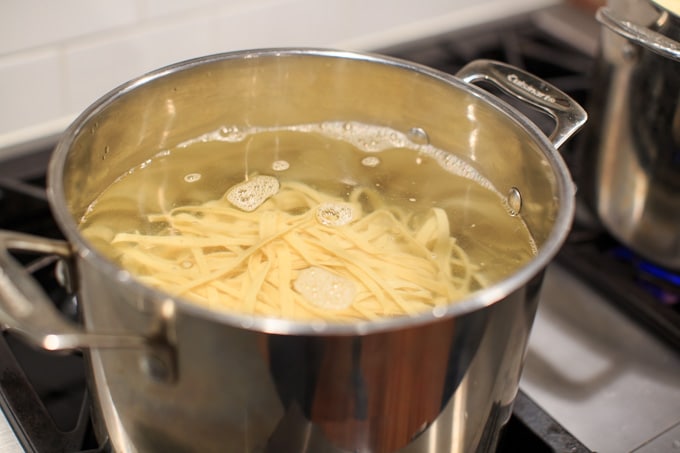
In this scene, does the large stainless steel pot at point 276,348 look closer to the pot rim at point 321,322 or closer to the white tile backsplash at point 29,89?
the pot rim at point 321,322

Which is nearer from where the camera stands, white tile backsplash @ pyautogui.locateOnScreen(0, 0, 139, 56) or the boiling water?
the boiling water

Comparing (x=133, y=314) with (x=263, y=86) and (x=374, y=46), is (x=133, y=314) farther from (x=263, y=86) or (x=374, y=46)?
(x=374, y=46)

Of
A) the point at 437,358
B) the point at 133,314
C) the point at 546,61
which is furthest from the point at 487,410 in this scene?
the point at 546,61

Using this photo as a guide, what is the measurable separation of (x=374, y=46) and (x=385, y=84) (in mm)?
443

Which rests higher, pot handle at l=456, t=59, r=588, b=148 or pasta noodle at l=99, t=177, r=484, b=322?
pot handle at l=456, t=59, r=588, b=148

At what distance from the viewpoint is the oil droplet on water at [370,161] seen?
742 mm

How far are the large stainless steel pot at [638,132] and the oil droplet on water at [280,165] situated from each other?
0.32 meters

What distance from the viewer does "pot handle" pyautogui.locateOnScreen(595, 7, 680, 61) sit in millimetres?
658

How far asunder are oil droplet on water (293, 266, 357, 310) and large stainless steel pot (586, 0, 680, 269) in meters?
0.34

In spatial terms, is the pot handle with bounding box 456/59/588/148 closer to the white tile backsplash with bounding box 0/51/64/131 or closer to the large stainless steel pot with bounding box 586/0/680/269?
the large stainless steel pot with bounding box 586/0/680/269

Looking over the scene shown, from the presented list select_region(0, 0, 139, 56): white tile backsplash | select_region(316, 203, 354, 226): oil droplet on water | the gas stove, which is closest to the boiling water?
select_region(316, 203, 354, 226): oil droplet on water

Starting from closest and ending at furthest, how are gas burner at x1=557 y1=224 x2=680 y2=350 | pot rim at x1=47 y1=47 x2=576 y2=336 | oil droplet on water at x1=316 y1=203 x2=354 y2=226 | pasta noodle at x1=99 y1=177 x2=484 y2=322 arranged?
pot rim at x1=47 y1=47 x2=576 y2=336 → pasta noodle at x1=99 y1=177 x2=484 y2=322 → oil droplet on water at x1=316 y1=203 x2=354 y2=226 → gas burner at x1=557 y1=224 x2=680 y2=350

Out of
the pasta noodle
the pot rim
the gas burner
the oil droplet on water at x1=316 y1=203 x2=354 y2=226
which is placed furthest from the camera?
the gas burner

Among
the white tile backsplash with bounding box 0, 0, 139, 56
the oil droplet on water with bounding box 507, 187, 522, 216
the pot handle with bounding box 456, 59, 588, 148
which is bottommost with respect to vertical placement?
the oil droplet on water with bounding box 507, 187, 522, 216
